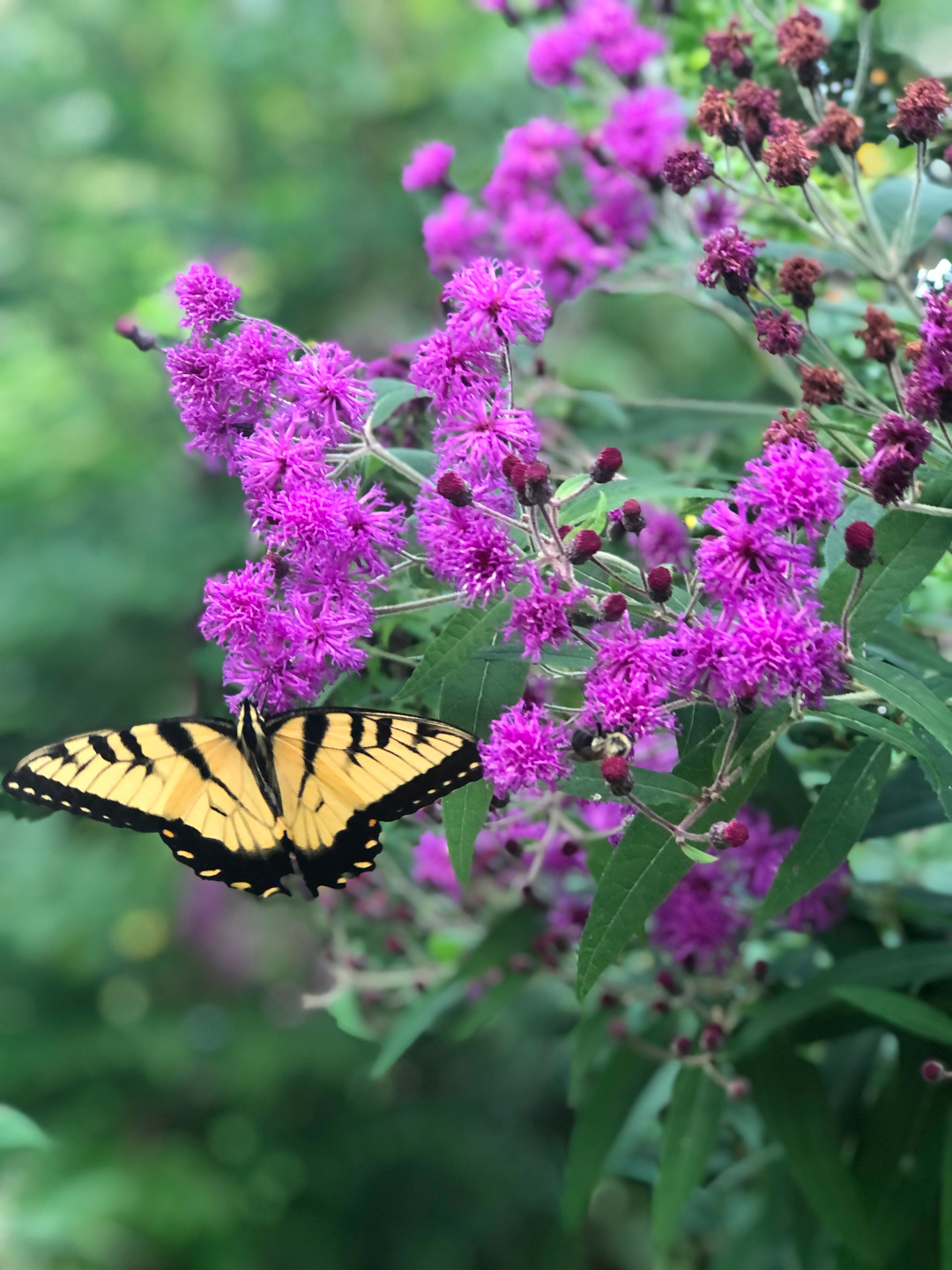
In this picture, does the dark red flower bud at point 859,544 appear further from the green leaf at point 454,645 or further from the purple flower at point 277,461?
the purple flower at point 277,461

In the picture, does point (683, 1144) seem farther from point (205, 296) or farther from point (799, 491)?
point (205, 296)

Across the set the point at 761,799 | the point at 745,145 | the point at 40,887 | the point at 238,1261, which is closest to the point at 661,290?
the point at 745,145

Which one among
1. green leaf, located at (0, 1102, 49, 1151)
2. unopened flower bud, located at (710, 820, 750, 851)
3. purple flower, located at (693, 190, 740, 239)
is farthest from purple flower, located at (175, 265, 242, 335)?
green leaf, located at (0, 1102, 49, 1151)

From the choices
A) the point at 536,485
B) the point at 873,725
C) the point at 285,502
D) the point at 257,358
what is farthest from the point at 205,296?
the point at 873,725

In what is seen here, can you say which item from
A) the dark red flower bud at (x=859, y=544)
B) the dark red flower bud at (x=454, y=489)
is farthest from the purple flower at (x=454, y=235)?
the dark red flower bud at (x=859, y=544)

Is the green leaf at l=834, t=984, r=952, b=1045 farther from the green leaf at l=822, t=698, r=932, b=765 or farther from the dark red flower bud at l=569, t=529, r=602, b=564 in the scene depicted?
the dark red flower bud at l=569, t=529, r=602, b=564
